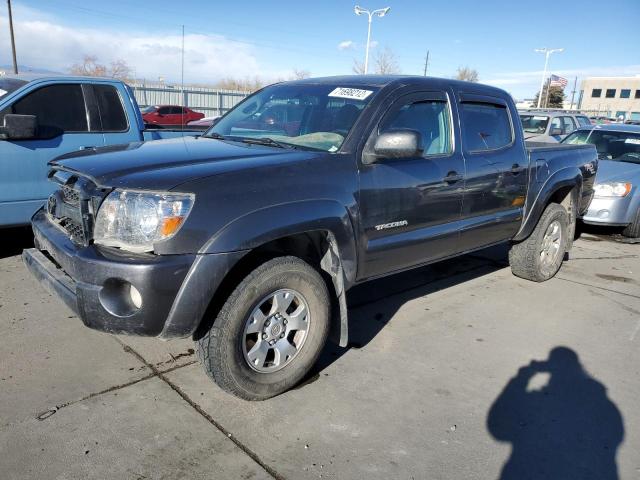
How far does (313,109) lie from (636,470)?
2.85 metres

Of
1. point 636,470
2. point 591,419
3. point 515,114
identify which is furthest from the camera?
point 515,114

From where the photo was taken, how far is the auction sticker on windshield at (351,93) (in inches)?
140

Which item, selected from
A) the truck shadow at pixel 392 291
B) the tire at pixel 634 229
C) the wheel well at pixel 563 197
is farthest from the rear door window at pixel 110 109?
the tire at pixel 634 229

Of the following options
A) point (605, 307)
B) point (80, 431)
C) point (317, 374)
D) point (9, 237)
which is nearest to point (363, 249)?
point (317, 374)

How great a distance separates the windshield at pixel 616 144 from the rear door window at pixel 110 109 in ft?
22.1

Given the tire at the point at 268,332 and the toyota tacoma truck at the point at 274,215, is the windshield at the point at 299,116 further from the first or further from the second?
the tire at the point at 268,332

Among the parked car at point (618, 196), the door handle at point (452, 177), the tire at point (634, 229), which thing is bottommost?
the tire at point (634, 229)

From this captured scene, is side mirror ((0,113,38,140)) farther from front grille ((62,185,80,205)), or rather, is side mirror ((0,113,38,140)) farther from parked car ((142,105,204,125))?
parked car ((142,105,204,125))

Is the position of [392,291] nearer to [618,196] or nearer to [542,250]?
[542,250]

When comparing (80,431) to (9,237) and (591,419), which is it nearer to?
(591,419)

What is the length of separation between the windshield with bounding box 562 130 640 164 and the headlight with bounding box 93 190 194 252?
7641 mm

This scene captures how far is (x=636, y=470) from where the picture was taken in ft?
8.63

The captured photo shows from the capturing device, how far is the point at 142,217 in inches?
102

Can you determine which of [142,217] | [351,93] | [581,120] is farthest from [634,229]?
[581,120]
